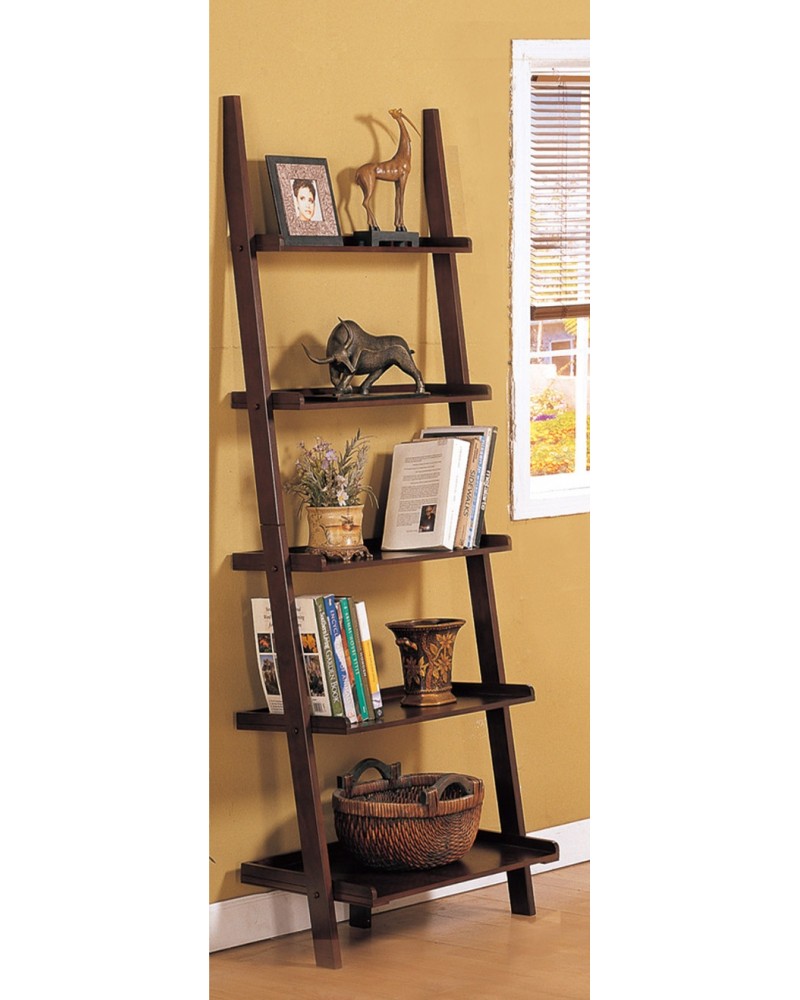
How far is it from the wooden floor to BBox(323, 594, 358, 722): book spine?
0.59 metres

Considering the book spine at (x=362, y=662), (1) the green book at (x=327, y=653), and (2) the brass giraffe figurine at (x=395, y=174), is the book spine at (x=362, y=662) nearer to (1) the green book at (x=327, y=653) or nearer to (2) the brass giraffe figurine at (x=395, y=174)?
(1) the green book at (x=327, y=653)

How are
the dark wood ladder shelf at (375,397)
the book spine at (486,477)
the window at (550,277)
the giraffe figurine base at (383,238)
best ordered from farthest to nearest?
the window at (550,277), the book spine at (486,477), the giraffe figurine base at (383,238), the dark wood ladder shelf at (375,397)

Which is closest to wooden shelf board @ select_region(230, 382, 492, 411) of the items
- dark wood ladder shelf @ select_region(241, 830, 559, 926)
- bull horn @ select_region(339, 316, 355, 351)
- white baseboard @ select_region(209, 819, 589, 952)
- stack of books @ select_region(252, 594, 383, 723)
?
bull horn @ select_region(339, 316, 355, 351)

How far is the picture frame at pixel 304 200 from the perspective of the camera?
371 cm

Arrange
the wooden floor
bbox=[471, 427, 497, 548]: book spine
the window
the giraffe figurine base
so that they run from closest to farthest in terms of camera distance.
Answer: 1. the wooden floor
2. the giraffe figurine base
3. bbox=[471, 427, 497, 548]: book spine
4. the window

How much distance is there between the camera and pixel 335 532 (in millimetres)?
3742

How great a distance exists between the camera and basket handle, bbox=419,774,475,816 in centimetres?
375

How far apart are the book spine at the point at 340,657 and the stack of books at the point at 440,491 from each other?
0.32 meters

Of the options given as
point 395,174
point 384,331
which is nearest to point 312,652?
point 384,331

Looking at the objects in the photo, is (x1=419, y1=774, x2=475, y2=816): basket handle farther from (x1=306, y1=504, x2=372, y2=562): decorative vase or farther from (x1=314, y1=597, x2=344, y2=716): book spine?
(x1=306, y1=504, x2=372, y2=562): decorative vase

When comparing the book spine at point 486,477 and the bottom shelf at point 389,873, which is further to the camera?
the book spine at point 486,477

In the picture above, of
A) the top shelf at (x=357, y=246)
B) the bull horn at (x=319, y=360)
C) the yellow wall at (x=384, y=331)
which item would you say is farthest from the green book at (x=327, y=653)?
the top shelf at (x=357, y=246)

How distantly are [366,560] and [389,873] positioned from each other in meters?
0.79

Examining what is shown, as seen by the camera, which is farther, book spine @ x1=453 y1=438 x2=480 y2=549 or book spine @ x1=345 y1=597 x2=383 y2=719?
book spine @ x1=453 y1=438 x2=480 y2=549
